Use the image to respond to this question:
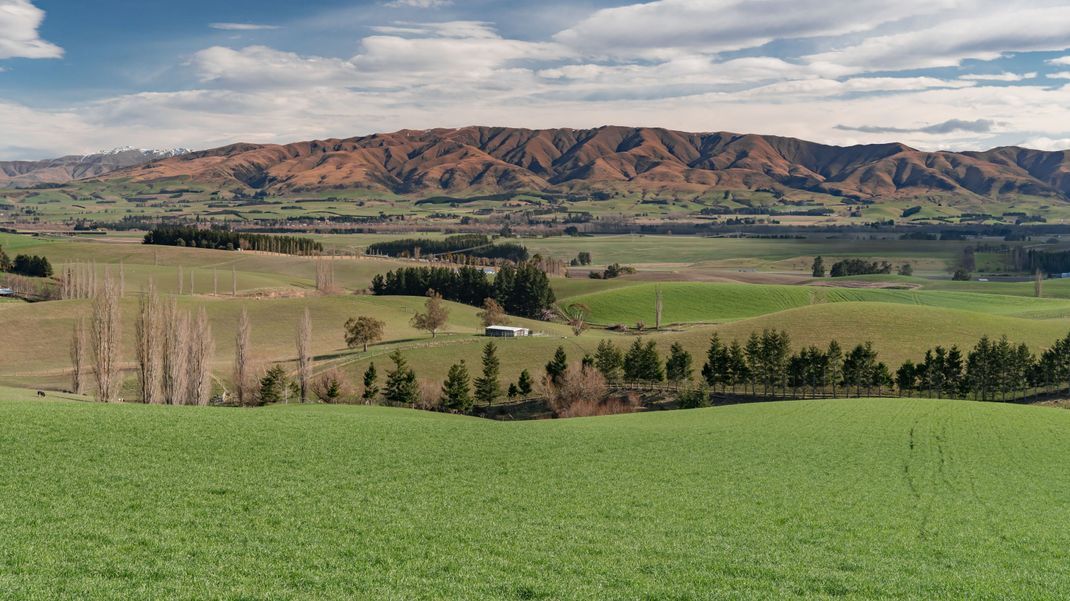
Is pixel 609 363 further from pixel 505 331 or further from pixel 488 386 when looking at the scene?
pixel 505 331

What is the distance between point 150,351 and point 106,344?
439 centimetres

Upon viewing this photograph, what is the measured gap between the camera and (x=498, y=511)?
3206cm

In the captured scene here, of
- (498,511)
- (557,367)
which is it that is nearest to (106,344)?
(557,367)

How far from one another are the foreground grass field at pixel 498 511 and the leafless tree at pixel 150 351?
29.9 metres

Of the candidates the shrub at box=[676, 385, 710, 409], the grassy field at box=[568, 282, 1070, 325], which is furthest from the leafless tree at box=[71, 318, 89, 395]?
the grassy field at box=[568, 282, 1070, 325]

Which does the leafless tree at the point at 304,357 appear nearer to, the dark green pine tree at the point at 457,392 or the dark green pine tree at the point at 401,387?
the dark green pine tree at the point at 401,387

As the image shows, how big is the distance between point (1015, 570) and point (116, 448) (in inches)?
1513

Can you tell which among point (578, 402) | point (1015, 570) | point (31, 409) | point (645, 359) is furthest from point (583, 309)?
point (1015, 570)

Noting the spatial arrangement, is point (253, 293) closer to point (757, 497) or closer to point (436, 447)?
point (436, 447)

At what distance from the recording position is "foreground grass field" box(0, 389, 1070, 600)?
75.6 ft

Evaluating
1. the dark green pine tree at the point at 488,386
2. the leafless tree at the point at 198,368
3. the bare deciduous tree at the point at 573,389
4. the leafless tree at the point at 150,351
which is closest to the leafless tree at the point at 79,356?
the leafless tree at the point at 150,351

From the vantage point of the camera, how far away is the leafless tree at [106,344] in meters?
77.9

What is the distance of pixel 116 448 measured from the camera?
3856 cm

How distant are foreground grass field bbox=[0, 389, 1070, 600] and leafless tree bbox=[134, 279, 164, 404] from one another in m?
29.9
